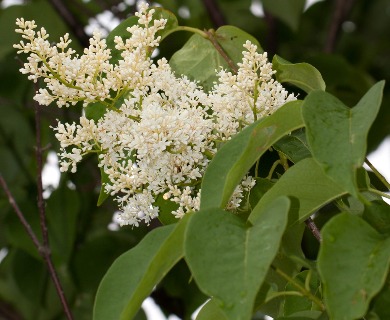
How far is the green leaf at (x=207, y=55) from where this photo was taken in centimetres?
107

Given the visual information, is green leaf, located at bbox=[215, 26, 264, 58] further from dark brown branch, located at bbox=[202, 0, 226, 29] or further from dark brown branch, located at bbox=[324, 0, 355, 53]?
dark brown branch, located at bbox=[324, 0, 355, 53]

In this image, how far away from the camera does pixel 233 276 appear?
0.64m

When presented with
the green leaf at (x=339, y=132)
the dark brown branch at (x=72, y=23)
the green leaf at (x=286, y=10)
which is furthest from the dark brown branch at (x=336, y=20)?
the green leaf at (x=339, y=132)

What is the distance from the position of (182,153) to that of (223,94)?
3.6 inches

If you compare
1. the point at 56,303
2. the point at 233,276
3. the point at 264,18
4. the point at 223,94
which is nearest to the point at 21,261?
the point at 56,303

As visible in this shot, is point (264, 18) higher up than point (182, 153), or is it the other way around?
point (182, 153)

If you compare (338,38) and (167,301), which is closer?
(167,301)

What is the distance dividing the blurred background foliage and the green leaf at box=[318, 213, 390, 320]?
100cm

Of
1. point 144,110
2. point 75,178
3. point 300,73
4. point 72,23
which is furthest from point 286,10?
point 144,110

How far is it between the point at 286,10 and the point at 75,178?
629mm

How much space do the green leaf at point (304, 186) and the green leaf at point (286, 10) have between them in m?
1.21

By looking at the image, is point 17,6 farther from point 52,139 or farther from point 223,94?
point 223,94

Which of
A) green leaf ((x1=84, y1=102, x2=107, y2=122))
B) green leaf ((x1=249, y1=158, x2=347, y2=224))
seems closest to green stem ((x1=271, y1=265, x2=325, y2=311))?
green leaf ((x1=249, y1=158, x2=347, y2=224))

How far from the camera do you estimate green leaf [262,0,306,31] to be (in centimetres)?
197
